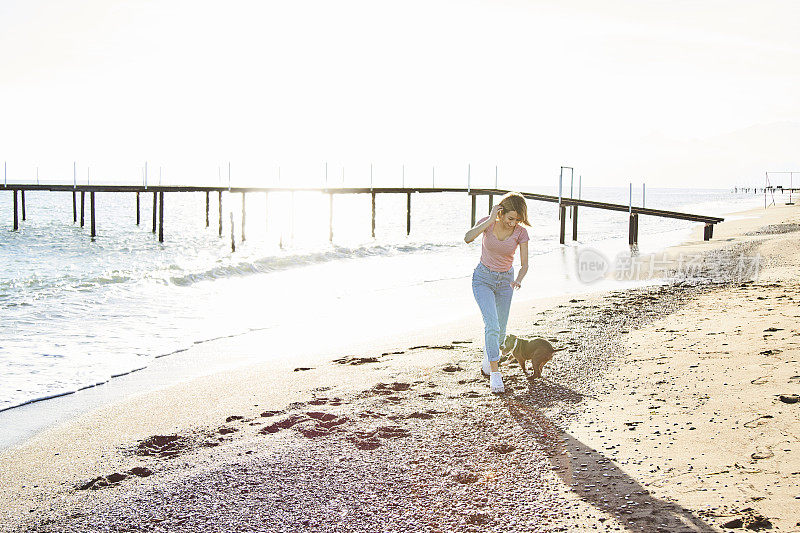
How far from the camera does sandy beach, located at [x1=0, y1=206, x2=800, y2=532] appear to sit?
2996 mm

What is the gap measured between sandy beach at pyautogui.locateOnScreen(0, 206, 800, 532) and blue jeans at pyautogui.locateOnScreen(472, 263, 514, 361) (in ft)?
1.20

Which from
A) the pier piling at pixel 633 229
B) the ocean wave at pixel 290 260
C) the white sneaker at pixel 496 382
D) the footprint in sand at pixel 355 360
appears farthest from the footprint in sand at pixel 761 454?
the pier piling at pixel 633 229

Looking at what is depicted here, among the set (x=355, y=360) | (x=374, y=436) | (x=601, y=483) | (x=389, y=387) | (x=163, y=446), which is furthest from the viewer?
(x=355, y=360)

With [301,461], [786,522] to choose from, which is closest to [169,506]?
[301,461]

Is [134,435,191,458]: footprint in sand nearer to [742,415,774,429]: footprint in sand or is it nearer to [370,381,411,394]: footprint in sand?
[370,381,411,394]: footprint in sand

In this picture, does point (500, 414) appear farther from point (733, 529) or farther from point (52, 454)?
point (52, 454)

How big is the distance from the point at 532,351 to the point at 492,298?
54cm

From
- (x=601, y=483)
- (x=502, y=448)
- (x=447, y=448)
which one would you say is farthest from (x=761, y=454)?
(x=447, y=448)

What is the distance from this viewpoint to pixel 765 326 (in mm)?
6180

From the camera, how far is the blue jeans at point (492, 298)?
5.05 metres

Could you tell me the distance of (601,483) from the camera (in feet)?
10.5

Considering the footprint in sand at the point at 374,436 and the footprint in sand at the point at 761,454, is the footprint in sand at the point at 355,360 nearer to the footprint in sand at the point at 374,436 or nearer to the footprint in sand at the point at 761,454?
the footprint in sand at the point at 374,436

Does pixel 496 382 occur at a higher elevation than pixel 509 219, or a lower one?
lower

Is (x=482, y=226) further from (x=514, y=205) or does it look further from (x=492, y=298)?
(x=492, y=298)
